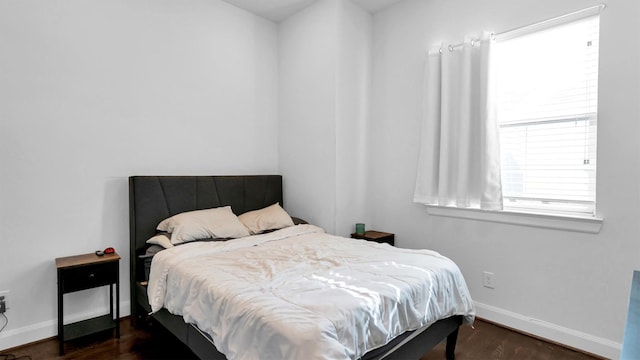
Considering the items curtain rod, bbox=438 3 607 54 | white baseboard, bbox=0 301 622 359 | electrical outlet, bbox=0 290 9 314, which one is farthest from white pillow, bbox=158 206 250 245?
curtain rod, bbox=438 3 607 54

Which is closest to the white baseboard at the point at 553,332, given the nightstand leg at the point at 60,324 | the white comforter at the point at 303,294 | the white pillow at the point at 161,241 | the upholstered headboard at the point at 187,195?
the white comforter at the point at 303,294

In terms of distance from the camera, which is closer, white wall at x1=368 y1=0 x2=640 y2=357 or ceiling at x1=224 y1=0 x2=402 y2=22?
white wall at x1=368 y1=0 x2=640 y2=357

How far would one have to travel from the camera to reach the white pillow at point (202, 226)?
2.69m

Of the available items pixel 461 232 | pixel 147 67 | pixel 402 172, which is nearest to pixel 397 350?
pixel 461 232

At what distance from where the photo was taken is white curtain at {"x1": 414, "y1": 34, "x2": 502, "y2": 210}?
8.96 feet

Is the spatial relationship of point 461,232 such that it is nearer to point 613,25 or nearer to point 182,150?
point 613,25

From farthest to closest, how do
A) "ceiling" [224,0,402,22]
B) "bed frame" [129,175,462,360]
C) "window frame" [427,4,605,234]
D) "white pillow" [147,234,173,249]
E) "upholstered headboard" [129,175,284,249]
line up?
"ceiling" [224,0,402,22] < "upholstered headboard" [129,175,284,249] < "white pillow" [147,234,173,249] < "window frame" [427,4,605,234] < "bed frame" [129,175,462,360]

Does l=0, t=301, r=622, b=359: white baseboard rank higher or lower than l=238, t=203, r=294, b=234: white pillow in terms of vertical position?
lower

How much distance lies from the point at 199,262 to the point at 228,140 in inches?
66.0

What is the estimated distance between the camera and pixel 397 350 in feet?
5.68

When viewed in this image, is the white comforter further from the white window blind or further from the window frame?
the white window blind

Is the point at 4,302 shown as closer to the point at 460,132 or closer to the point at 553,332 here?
the point at 460,132

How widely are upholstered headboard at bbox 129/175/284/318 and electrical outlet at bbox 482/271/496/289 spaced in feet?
7.25

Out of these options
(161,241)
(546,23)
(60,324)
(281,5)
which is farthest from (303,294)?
(281,5)
